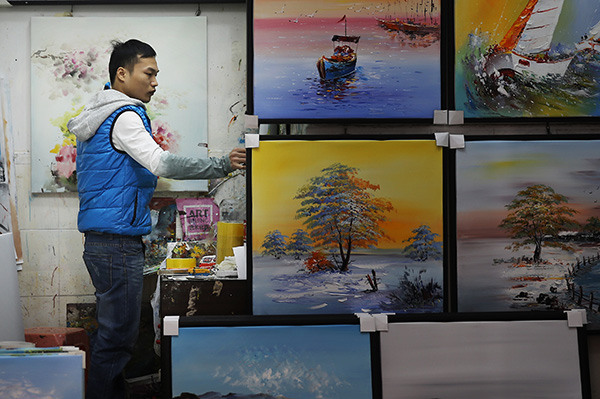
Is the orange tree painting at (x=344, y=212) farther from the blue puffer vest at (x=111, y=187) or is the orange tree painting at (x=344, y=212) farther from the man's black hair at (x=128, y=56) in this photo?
the man's black hair at (x=128, y=56)

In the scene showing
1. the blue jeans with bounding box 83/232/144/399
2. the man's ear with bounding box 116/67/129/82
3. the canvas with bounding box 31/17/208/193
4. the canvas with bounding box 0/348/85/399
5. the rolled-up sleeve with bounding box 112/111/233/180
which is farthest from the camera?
the canvas with bounding box 31/17/208/193

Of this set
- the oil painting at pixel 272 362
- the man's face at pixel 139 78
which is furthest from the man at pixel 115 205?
the oil painting at pixel 272 362

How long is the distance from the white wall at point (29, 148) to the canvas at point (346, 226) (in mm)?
830

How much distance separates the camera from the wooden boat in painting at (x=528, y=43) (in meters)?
2.46

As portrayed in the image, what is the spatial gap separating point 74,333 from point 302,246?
4.30ft

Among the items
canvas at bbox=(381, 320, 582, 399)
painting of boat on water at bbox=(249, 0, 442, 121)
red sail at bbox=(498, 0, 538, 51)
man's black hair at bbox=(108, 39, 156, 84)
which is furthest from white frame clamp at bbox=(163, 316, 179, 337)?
red sail at bbox=(498, 0, 538, 51)

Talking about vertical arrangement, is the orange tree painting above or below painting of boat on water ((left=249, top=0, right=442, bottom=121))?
below

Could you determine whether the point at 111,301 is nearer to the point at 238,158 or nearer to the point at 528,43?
the point at 238,158

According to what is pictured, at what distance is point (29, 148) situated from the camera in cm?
307

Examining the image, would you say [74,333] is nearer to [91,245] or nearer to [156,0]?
[91,245]

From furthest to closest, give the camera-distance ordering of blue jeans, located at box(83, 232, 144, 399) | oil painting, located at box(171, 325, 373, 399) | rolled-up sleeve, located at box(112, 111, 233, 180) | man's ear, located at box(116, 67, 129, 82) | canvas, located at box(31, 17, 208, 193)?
canvas, located at box(31, 17, 208, 193) < man's ear, located at box(116, 67, 129, 82) < blue jeans, located at box(83, 232, 144, 399) < rolled-up sleeve, located at box(112, 111, 233, 180) < oil painting, located at box(171, 325, 373, 399)

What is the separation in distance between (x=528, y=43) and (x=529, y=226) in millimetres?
764

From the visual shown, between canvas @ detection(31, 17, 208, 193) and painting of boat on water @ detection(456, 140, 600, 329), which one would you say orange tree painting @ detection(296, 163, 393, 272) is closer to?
painting of boat on water @ detection(456, 140, 600, 329)

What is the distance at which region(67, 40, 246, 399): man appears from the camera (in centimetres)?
240
